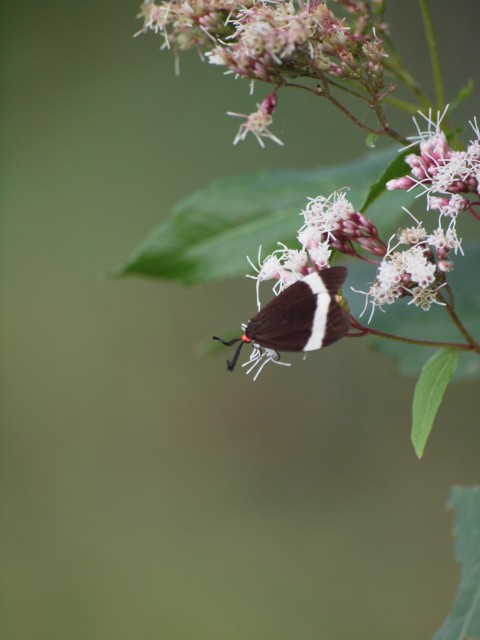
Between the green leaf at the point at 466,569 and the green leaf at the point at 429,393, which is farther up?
the green leaf at the point at 429,393

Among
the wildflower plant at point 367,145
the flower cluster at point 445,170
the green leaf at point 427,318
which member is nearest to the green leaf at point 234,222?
the wildflower plant at point 367,145

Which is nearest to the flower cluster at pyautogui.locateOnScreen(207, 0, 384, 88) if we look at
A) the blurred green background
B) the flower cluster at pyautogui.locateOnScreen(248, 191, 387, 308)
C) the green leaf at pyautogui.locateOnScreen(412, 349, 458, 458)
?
the flower cluster at pyautogui.locateOnScreen(248, 191, 387, 308)

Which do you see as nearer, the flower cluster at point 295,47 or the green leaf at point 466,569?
the flower cluster at point 295,47

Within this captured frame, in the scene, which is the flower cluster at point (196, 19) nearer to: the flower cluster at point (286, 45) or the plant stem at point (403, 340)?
the flower cluster at point (286, 45)

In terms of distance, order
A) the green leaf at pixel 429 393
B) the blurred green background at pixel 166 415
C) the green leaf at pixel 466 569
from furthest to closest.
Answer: the blurred green background at pixel 166 415 < the green leaf at pixel 466 569 < the green leaf at pixel 429 393

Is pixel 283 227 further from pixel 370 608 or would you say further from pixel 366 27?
pixel 370 608

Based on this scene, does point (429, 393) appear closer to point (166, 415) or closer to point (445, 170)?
point (445, 170)

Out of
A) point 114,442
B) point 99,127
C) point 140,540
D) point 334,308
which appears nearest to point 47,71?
point 99,127
